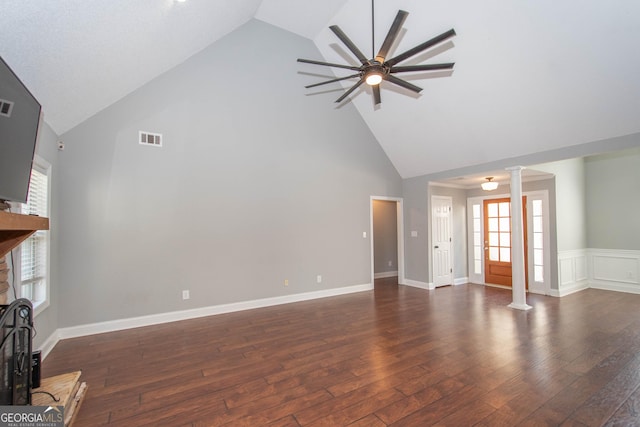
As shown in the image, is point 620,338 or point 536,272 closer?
point 620,338

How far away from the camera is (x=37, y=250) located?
3.18 metres

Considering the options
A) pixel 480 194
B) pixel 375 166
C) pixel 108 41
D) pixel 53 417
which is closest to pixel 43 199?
pixel 108 41

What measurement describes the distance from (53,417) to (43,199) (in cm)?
258

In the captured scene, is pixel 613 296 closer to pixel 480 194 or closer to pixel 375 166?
pixel 480 194

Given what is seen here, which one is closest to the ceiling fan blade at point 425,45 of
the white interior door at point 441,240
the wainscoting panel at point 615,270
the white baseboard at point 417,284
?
the white interior door at point 441,240

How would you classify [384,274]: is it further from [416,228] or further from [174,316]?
[174,316]

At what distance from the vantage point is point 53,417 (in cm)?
173

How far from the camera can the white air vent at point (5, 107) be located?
1.51 meters

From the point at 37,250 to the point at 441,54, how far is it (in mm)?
5845

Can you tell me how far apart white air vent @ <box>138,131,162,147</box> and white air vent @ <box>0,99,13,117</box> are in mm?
2674

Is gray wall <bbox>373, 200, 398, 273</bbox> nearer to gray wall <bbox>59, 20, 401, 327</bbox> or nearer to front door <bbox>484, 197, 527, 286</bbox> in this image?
gray wall <bbox>59, 20, 401, 327</bbox>

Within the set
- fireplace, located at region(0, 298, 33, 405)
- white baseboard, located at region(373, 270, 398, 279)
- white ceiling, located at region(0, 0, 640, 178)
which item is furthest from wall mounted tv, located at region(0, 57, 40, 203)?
white baseboard, located at region(373, 270, 398, 279)

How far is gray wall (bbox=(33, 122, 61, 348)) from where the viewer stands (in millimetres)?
3111

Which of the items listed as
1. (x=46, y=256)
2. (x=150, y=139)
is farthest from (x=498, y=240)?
(x=46, y=256)
